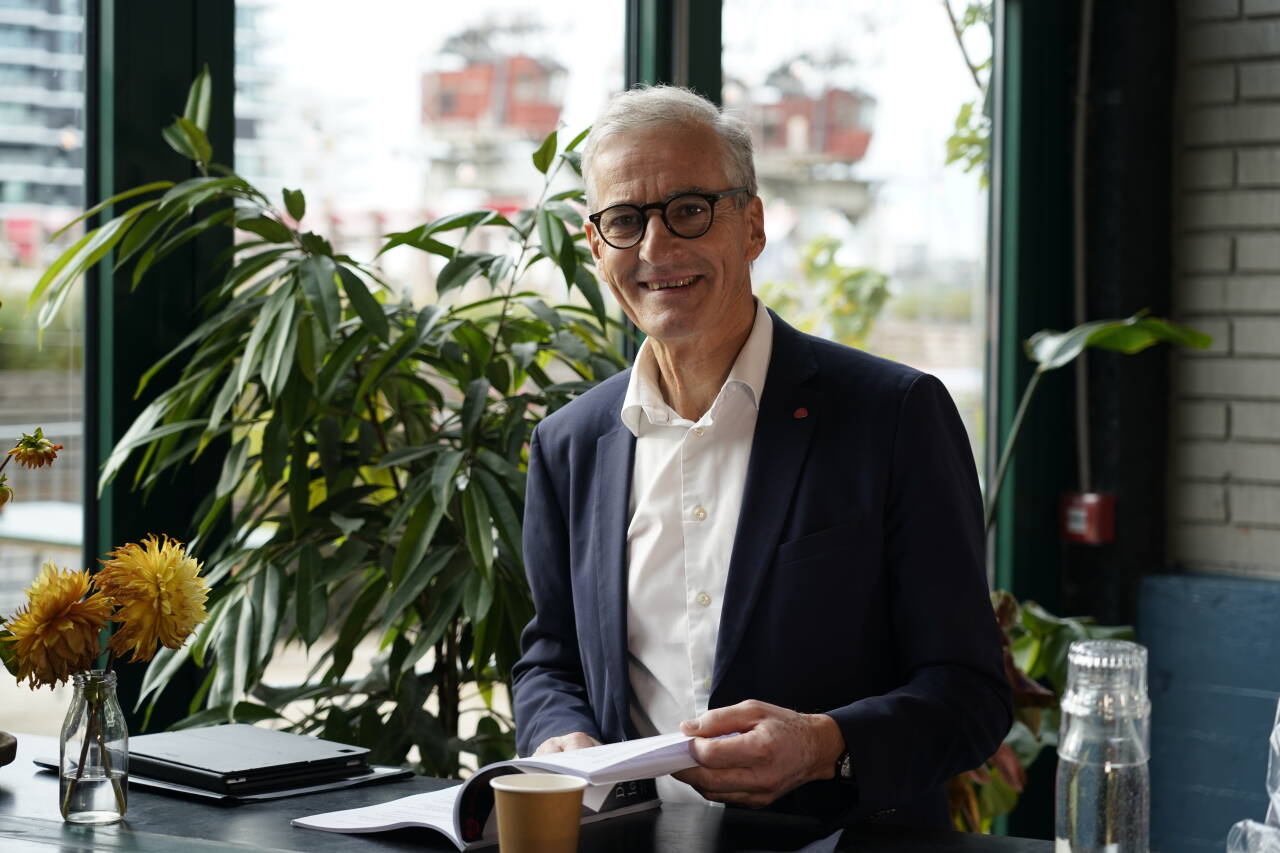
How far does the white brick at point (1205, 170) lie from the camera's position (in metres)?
4.09

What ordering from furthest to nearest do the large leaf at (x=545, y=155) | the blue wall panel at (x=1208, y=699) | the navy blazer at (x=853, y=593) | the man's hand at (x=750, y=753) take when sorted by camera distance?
the blue wall panel at (x=1208, y=699) < the large leaf at (x=545, y=155) < the navy blazer at (x=853, y=593) < the man's hand at (x=750, y=753)

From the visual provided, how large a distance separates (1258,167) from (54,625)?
346 cm

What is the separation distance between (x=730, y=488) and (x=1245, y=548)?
2.56 m

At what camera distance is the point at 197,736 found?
1.83 m

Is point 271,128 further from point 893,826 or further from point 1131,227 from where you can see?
point 1131,227

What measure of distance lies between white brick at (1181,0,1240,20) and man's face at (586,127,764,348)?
2643 millimetres

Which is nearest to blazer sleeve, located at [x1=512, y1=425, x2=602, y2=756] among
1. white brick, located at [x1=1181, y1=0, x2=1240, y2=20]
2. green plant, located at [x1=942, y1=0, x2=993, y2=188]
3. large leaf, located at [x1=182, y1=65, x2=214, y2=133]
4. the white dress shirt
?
the white dress shirt

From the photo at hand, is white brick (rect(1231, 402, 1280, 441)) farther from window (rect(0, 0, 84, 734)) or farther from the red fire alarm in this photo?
window (rect(0, 0, 84, 734))

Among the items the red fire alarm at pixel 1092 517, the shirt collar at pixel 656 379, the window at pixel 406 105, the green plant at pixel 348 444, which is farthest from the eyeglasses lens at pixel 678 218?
the red fire alarm at pixel 1092 517

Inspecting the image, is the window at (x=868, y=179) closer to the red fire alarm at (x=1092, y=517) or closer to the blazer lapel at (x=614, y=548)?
the red fire alarm at (x=1092, y=517)

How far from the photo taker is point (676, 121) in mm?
1967

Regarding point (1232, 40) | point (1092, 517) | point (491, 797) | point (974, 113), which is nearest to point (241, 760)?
point (491, 797)

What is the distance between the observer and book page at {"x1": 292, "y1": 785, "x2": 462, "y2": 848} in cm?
149

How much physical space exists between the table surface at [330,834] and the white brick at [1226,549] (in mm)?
2780
